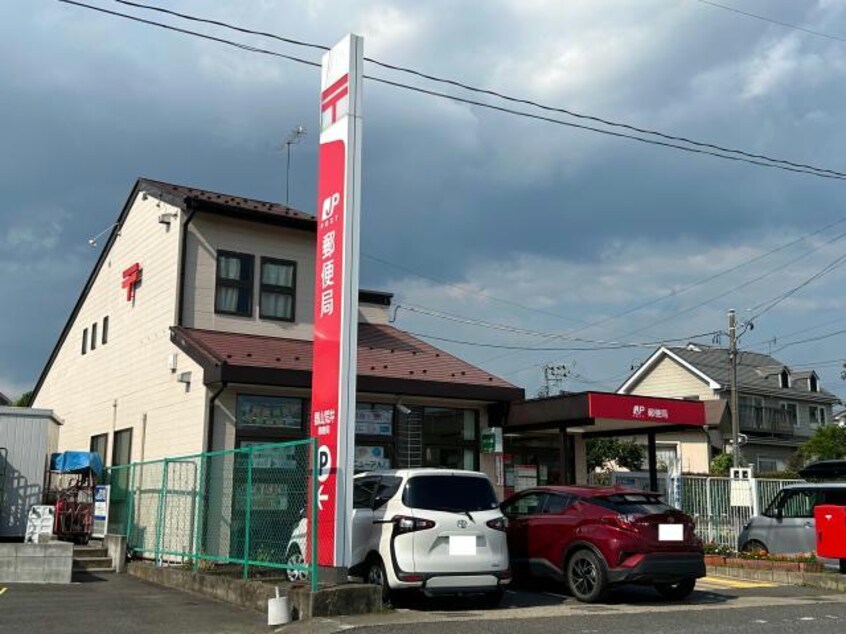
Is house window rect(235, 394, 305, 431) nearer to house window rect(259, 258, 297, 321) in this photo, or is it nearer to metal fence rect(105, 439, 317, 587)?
metal fence rect(105, 439, 317, 587)

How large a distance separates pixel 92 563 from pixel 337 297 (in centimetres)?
794

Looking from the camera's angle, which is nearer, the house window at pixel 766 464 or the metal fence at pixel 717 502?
the metal fence at pixel 717 502

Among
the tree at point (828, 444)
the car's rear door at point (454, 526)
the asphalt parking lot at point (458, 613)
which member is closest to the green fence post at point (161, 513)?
the asphalt parking lot at point (458, 613)

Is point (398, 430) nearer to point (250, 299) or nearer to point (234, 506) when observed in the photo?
point (250, 299)

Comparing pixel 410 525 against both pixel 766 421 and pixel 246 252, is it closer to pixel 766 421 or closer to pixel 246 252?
pixel 246 252

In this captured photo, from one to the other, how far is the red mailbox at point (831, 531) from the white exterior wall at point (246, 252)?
10.3 meters

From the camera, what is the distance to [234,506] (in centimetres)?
1152

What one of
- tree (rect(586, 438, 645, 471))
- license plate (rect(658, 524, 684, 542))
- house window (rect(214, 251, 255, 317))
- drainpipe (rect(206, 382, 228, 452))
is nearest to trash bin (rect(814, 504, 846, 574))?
license plate (rect(658, 524, 684, 542))

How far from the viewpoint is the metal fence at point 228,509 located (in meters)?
10.4

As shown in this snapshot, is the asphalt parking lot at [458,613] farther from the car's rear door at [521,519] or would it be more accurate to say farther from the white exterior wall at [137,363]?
the white exterior wall at [137,363]

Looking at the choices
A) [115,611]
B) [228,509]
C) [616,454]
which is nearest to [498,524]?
[228,509]

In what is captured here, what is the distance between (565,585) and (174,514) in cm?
643

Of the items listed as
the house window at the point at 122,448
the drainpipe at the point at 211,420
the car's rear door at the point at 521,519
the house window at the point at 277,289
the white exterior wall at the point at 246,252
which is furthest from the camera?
the house window at the point at 122,448

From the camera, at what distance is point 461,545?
962 centimetres
